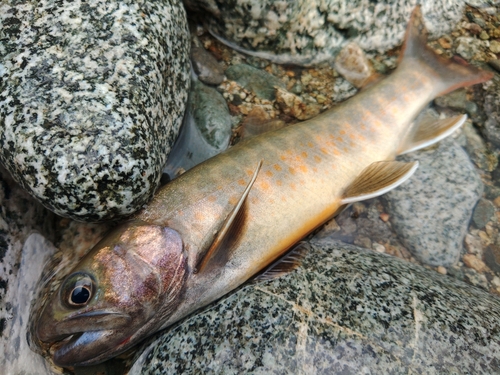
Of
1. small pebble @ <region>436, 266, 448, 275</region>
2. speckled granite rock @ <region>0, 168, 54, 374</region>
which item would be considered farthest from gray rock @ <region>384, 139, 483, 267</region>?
speckled granite rock @ <region>0, 168, 54, 374</region>

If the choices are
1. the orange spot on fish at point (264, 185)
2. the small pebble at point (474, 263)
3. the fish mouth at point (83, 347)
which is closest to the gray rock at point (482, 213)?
the small pebble at point (474, 263)

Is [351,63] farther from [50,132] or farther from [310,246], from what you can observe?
[50,132]

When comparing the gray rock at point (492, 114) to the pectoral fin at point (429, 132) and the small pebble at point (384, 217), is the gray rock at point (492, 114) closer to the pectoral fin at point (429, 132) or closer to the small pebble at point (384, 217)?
the pectoral fin at point (429, 132)

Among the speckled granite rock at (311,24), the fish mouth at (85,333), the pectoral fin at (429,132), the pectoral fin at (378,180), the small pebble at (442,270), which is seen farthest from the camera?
the speckled granite rock at (311,24)

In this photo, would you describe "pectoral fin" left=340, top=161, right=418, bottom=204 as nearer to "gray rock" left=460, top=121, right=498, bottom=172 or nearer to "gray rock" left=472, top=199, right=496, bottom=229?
"gray rock" left=472, top=199, right=496, bottom=229

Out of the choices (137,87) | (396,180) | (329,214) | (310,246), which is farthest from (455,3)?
(137,87)
